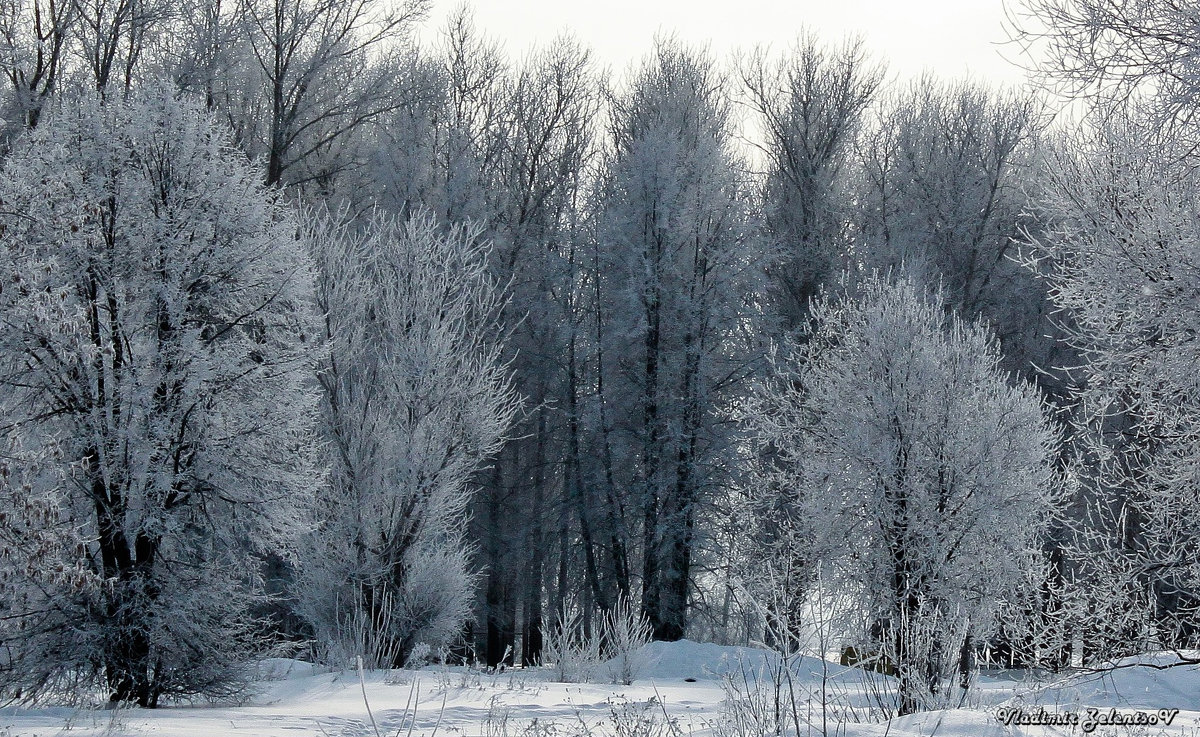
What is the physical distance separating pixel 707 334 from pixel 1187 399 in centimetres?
1383

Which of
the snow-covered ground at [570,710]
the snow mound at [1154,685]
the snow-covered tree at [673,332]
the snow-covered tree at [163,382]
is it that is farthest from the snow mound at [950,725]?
the snow-covered tree at [673,332]

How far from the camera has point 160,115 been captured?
12.3 metres

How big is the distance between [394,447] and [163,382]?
18.8 feet

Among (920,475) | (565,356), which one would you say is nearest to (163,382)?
(920,475)

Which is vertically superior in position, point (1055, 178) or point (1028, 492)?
point (1055, 178)

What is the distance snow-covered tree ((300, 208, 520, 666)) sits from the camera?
16641 millimetres

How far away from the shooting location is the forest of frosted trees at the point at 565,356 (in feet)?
29.9

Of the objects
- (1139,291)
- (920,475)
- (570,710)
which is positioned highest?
(1139,291)

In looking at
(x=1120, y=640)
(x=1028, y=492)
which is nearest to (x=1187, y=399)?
(x=1120, y=640)

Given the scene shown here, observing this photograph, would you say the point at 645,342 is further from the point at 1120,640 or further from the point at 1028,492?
the point at 1120,640

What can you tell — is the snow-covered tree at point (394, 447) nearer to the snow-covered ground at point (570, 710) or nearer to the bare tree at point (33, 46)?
the snow-covered ground at point (570, 710)

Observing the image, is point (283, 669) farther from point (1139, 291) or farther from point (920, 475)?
point (1139, 291)

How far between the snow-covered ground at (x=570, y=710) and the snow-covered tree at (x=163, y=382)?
115cm

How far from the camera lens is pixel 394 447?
55.3ft
